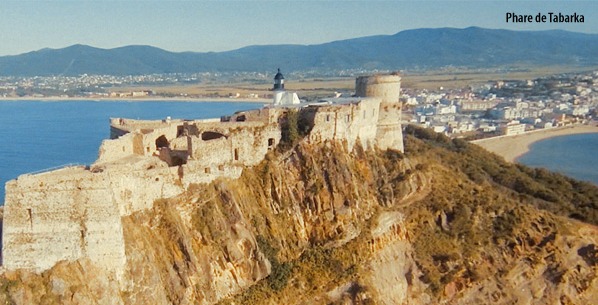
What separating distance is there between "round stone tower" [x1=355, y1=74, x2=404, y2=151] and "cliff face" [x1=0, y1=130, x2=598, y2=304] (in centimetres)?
104

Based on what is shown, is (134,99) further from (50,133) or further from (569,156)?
(569,156)

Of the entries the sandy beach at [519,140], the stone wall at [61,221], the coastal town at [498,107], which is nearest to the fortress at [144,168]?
the stone wall at [61,221]

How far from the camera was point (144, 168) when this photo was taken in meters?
20.9

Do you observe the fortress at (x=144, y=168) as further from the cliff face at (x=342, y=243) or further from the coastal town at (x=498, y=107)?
the coastal town at (x=498, y=107)

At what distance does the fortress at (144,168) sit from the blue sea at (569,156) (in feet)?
125

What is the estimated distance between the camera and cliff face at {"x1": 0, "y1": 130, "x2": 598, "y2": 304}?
19.5 m

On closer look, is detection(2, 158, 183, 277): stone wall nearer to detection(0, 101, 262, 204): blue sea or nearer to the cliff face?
the cliff face

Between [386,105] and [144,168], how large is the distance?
601 inches

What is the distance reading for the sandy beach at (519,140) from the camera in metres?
70.2

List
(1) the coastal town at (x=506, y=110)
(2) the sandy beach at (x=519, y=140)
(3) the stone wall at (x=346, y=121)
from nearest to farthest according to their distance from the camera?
1. (3) the stone wall at (x=346, y=121)
2. (2) the sandy beach at (x=519, y=140)
3. (1) the coastal town at (x=506, y=110)

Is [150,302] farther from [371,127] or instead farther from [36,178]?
[371,127]

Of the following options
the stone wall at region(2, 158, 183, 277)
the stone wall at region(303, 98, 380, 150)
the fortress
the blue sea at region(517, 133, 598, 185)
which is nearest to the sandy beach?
the blue sea at region(517, 133, 598, 185)

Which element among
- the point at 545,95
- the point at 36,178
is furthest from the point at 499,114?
the point at 36,178

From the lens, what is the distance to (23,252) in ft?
56.8
